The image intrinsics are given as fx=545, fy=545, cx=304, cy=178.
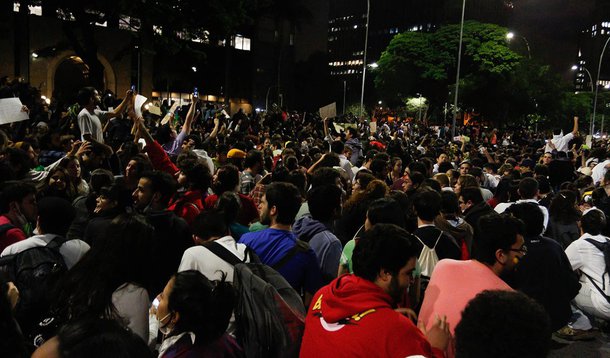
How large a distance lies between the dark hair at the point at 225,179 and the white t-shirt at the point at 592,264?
415 cm

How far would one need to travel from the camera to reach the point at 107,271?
3.03m

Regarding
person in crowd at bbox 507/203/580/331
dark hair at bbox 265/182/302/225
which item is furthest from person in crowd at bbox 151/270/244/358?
person in crowd at bbox 507/203/580/331

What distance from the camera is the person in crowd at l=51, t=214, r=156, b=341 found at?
288 cm

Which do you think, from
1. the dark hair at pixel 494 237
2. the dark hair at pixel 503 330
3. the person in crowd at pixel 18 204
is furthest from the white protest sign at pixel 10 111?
the dark hair at pixel 503 330

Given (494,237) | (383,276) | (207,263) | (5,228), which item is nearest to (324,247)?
(207,263)

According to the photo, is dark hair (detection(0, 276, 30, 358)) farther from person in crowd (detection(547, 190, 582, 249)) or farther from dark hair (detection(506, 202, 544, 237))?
person in crowd (detection(547, 190, 582, 249))

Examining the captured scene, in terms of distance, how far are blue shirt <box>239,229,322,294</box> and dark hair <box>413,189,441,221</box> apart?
3.89 ft

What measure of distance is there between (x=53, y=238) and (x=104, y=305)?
3.56 feet

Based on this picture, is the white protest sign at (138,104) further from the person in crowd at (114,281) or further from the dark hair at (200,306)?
the dark hair at (200,306)

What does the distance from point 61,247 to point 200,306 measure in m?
1.56

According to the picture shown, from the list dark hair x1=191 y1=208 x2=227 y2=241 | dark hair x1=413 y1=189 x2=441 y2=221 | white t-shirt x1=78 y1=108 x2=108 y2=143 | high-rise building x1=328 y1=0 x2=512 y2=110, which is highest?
high-rise building x1=328 y1=0 x2=512 y2=110

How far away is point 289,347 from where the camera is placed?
120 inches

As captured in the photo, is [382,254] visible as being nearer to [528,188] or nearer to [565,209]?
[528,188]

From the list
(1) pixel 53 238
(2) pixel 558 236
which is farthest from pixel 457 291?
(2) pixel 558 236
